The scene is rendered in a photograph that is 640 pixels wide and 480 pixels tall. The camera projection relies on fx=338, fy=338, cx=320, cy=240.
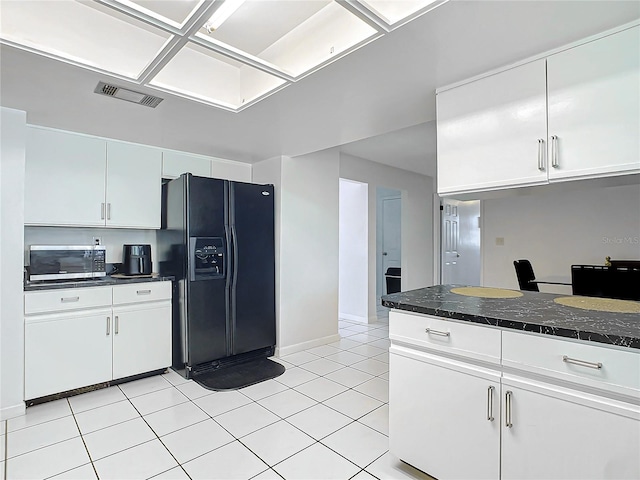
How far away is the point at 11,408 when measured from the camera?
2365 mm

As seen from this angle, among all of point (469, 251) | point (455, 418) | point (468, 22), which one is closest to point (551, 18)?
point (468, 22)

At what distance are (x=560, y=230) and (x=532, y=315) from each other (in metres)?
3.87

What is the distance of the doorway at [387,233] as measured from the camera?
702 cm

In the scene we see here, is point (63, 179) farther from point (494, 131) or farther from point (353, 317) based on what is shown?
point (353, 317)

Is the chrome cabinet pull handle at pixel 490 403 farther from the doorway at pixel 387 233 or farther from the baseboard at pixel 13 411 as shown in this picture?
the doorway at pixel 387 233

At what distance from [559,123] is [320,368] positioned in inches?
108

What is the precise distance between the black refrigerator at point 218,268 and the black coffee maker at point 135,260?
0.20m

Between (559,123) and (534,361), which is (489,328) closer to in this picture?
(534,361)

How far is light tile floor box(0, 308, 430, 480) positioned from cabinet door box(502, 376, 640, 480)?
0.63 meters

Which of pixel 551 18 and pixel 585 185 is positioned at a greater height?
pixel 551 18

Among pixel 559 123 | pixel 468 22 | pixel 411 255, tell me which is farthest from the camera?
pixel 411 255

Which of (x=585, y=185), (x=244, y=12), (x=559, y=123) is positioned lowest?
(x=585, y=185)

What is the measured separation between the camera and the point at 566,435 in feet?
4.11

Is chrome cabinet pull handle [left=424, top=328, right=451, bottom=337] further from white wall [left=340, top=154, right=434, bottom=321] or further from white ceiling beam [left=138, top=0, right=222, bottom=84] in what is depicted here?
white wall [left=340, top=154, right=434, bottom=321]
